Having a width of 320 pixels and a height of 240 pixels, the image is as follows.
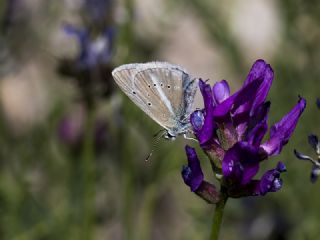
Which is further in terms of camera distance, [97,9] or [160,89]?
[97,9]

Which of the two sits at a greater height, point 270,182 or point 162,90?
point 162,90

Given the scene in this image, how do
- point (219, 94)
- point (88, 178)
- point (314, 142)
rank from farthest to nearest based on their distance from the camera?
point (88, 178) < point (314, 142) < point (219, 94)

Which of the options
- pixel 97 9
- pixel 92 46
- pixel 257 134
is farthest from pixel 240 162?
pixel 97 9

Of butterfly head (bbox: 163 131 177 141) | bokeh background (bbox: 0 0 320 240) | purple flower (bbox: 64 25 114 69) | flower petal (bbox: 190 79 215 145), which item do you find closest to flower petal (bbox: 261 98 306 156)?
flower petal (bbox: 190 79 215 145)

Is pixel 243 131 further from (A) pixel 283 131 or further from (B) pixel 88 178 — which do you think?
(B) pixel 88 178

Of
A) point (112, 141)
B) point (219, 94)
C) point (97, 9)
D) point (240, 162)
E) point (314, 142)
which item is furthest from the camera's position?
point (112, 141)

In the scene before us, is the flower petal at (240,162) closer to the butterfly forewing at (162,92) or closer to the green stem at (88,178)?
the butterfly forewing at (162,92)

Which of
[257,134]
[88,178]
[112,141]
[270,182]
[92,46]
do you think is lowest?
[112,141]
